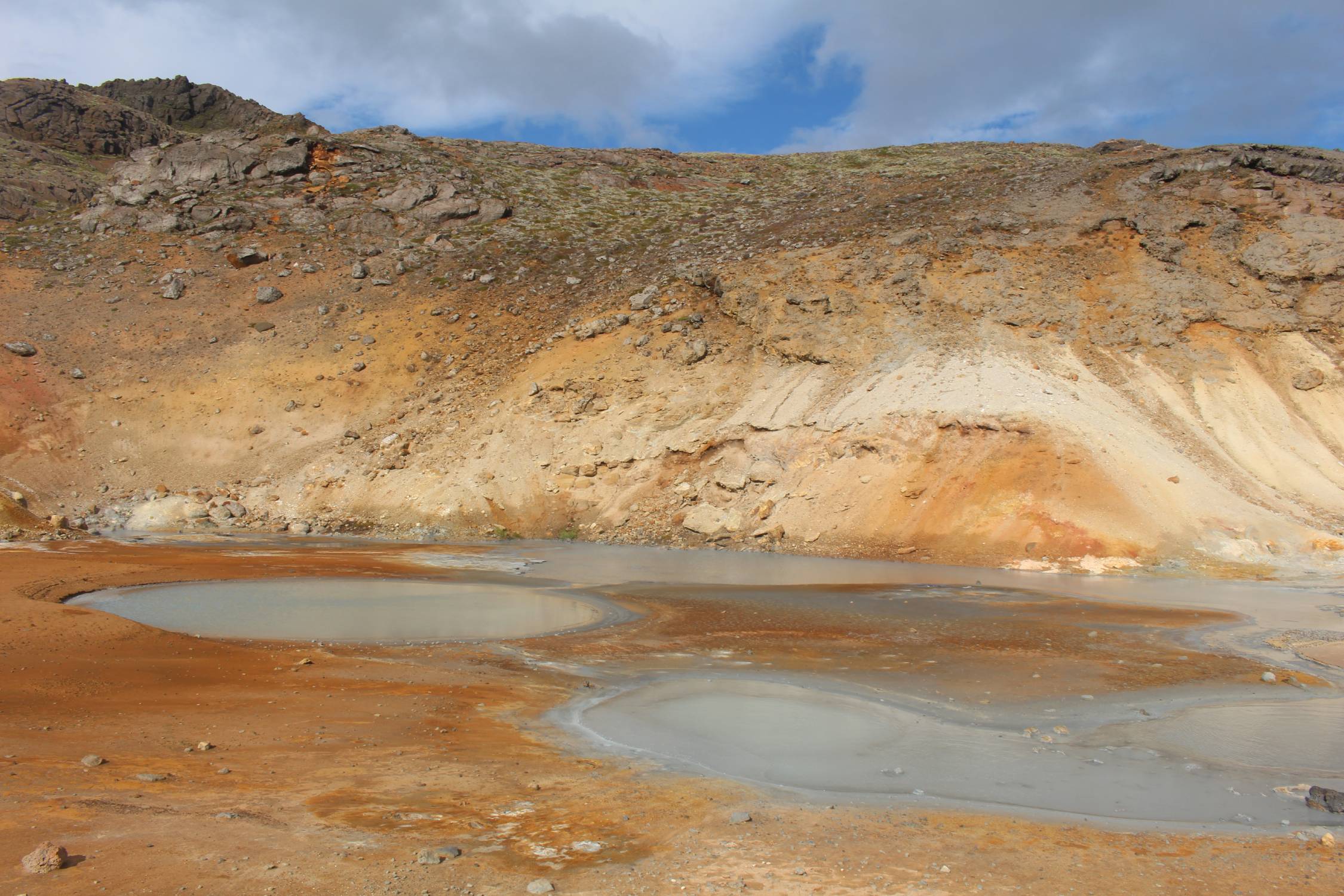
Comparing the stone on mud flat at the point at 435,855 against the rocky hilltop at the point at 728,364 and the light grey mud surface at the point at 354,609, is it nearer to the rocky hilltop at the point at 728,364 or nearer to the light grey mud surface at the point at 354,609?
the light grey mud surface at the point at 354,609

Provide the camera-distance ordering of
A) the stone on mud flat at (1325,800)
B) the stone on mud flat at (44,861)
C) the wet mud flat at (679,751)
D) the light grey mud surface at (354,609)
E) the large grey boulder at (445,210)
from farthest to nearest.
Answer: the large grey boulder at (445,210), the light grey mud surface at (354,609), the stone on mud flat at (1325,800), the wet mud flat at (679,751), the stone on mud flat at (44,861)

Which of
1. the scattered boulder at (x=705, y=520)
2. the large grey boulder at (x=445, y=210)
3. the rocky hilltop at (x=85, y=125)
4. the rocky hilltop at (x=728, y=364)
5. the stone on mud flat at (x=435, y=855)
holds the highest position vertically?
the rocky hilltop at (x=85, y=125)

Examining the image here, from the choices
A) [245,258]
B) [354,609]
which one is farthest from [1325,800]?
[245,258]

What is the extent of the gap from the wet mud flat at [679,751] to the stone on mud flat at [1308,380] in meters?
15.1

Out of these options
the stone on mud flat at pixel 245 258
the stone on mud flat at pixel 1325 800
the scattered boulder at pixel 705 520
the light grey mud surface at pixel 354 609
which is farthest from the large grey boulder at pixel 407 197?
the stone on mud flat at pixel 1325 800

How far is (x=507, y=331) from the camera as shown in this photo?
33.7m

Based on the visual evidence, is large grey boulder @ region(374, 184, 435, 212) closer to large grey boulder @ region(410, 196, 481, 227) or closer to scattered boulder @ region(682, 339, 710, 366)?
large grey boulder @ region(410, 196, 481, 227)

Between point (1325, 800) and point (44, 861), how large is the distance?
797 cm

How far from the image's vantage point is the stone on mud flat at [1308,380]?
2686 centimetres

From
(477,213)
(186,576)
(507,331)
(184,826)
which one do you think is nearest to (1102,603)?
(184,826)

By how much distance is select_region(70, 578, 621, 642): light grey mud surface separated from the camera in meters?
13.1

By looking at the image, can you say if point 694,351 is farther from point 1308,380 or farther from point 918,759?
point 918,759

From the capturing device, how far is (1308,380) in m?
26.9

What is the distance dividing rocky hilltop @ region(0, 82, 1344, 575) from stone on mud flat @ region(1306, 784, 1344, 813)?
46.4ft
